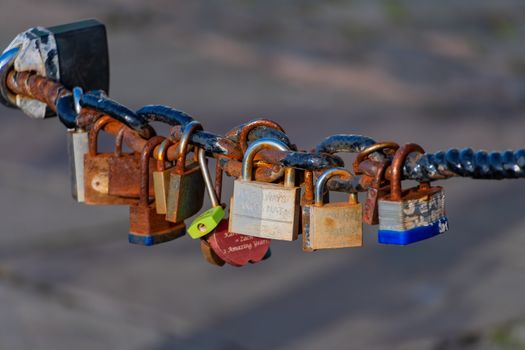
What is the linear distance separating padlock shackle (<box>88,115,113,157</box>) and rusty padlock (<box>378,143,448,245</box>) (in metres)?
0.68

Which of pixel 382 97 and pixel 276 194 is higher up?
pixel 276 194

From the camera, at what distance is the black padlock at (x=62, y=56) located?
2.44 metres

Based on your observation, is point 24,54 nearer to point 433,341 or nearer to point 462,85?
point 433,341

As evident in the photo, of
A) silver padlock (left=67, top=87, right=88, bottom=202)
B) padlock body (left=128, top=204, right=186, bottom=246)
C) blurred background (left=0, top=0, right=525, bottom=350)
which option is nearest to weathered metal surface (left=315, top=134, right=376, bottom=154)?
padlock body (left=128, top=204, right=186, bottom=246)

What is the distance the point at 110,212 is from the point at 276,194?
4109mm

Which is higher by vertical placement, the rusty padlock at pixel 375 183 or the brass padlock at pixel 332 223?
the rusty padlock at pixel 375 183

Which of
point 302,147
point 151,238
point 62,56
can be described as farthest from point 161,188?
point 302,147

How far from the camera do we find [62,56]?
8.09 ft

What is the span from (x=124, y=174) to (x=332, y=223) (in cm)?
52

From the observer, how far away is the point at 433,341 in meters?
4.68

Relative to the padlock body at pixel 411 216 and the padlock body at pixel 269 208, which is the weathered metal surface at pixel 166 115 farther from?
the padlock body at pixel 411 216

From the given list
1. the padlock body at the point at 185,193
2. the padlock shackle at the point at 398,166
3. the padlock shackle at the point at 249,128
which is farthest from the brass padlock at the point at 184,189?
the padlock shackle at the point at 398,166

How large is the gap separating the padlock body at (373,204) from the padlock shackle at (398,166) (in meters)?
0.03

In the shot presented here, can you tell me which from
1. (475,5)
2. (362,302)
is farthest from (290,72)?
(362,302)
